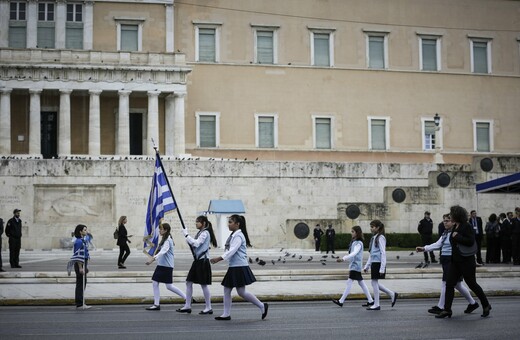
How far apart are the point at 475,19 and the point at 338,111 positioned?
11443mm

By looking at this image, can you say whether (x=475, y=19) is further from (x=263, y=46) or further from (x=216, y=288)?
(x=216, y=288)

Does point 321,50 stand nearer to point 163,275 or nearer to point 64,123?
point 64,123

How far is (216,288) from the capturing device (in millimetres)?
21844

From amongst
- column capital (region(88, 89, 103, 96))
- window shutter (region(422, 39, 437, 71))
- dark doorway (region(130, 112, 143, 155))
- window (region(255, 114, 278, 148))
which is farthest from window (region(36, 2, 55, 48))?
window shutter (region(422, 39, 437, 71))

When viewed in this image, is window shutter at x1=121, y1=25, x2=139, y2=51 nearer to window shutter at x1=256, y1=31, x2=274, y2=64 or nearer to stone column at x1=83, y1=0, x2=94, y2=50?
stone column at x1=83, y1=0, x2=94, y2=50

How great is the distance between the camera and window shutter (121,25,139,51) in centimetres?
5088

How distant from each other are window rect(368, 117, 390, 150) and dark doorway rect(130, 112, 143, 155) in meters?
14.2

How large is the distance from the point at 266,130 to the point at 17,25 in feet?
50.4

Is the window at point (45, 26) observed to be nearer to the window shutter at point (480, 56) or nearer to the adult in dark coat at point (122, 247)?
the adult in dark coat at point (122, 247)

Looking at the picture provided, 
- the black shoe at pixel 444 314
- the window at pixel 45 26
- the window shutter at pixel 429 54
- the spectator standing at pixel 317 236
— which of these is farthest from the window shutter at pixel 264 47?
the black shoe at pixel 444 314


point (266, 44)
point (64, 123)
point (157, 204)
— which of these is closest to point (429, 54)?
point (266, 44)

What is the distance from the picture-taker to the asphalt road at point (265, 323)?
43.4 feet

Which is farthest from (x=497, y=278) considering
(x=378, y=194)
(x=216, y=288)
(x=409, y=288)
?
(x=378, y=194)

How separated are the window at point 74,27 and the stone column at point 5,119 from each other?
4889mm
